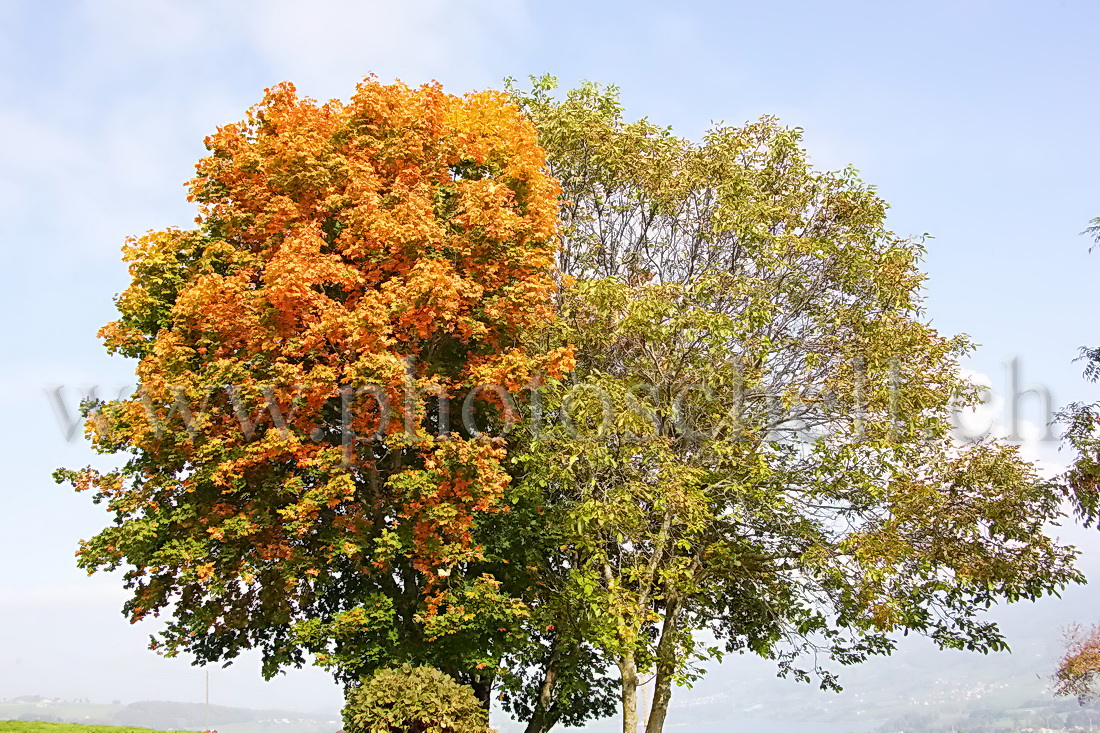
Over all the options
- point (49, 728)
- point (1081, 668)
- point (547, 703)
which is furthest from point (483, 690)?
point (1081, 668)

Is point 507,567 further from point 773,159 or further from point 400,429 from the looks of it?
point 773,159

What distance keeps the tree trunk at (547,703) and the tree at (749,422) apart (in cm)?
290

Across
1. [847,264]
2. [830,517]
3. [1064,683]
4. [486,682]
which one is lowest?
[1064,683]

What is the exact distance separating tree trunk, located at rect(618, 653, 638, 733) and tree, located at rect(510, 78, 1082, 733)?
4 centimetres

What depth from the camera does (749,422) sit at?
62.6 feet

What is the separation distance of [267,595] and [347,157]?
9.71 m

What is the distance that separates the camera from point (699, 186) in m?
20.4

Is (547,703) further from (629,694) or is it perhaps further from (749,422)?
(749,422)

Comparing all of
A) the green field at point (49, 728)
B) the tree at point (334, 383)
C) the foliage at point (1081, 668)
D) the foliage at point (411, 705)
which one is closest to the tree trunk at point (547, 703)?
the tree at point (334, 383)

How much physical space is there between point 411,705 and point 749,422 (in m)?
9.40

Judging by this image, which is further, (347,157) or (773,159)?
(773,159)

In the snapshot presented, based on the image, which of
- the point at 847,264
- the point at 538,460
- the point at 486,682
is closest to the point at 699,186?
the point at 847,264

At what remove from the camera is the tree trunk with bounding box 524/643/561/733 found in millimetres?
20953

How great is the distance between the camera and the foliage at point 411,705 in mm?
15609
